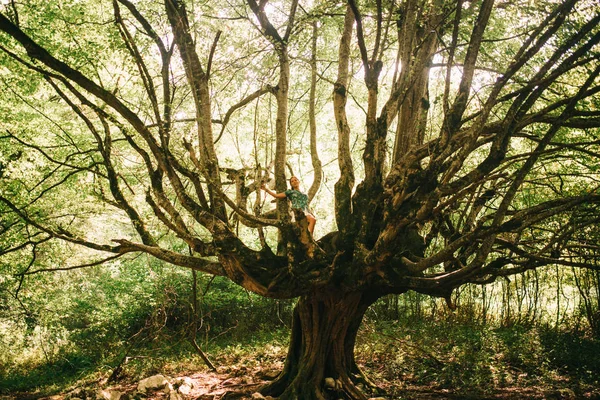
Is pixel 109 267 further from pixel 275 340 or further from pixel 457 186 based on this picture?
pixel 457 186

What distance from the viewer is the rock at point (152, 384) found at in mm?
7020

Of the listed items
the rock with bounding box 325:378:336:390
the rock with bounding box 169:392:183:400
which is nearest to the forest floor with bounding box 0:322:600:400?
the rock with bounding box 169:392:183:400

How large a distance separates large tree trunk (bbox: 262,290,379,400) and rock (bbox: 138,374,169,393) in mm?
1820

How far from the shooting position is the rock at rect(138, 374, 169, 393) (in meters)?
7.02

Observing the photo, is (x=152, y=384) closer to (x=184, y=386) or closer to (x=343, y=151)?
(x=184, y=386)

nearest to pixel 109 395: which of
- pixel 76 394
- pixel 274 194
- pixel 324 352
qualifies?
pixel 76 394

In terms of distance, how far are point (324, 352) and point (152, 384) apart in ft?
9.32

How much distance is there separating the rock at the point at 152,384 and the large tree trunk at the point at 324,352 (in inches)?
71.7

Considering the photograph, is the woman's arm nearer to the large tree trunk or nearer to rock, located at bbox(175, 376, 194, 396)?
the large tree trunk

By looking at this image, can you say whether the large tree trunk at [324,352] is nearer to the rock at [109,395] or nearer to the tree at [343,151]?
the tree at [343,151]

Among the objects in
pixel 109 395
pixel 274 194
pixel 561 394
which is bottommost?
pixel 109 395

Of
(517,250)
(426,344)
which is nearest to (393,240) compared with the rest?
(517,250)

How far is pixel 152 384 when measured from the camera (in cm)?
715

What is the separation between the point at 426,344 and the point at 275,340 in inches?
142
